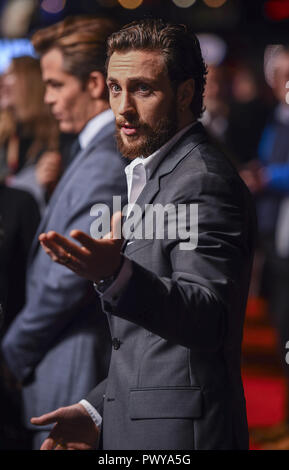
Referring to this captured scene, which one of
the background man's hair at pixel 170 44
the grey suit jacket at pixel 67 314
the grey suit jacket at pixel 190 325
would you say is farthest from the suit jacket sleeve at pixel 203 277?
the grey suit jacket at pixel 67 314

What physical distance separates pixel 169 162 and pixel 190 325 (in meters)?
0.36

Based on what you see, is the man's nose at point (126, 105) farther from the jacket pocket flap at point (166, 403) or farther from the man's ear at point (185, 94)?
the jacket pocket flap at point (166, 403)

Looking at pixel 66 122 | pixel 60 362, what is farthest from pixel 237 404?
pixel 66 122

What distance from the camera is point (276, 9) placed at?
10.1m

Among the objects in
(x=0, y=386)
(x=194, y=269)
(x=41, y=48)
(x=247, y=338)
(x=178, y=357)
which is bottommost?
(x=247, y=338)

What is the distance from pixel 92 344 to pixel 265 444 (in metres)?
2.02

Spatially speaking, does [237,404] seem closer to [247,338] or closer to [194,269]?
[194,269]

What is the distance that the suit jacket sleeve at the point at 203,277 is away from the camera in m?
1.34

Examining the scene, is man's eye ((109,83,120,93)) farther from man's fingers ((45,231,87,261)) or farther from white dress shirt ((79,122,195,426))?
man's fingers ((45,231,87,261))

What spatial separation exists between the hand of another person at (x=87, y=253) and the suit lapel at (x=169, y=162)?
0.83 ft

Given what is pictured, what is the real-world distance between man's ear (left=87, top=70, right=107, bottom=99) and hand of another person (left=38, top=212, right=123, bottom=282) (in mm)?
663

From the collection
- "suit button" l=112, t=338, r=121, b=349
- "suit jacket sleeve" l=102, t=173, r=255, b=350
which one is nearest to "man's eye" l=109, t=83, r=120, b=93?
"suit jacket sleeve" l=102, t=173, r=255, b=350
